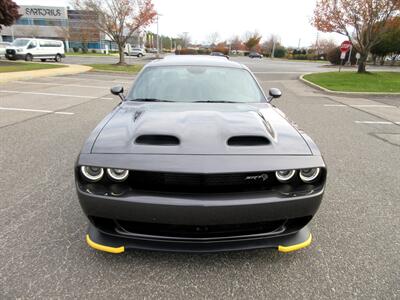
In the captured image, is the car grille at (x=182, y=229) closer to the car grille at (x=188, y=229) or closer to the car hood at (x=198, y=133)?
the car grille at (x=188, y=229)

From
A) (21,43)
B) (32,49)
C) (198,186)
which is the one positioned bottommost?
(198,186)

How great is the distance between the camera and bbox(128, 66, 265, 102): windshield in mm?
3211

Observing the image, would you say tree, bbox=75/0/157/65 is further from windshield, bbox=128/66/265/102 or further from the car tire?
windshield, bbox=128/66/265/102

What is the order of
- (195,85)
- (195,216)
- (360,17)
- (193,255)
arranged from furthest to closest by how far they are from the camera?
(360,17) → (195,85) → (193,255) → (195,216)

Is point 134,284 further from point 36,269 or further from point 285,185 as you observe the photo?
point 285,185

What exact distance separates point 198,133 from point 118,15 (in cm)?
2331

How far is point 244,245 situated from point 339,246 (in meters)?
1.07

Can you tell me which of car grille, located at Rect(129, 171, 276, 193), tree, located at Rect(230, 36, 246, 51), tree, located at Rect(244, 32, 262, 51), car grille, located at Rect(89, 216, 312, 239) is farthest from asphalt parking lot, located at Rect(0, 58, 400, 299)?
tree, located at Rect(230, 36, 246, 51)

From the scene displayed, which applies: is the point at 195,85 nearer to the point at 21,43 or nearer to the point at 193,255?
the point at 193,255

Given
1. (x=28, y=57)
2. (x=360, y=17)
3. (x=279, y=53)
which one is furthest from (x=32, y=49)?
(x=279, y=53)

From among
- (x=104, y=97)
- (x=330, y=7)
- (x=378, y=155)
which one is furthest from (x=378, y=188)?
(x=330, y=7)

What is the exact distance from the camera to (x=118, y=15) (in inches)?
875

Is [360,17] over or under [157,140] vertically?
over

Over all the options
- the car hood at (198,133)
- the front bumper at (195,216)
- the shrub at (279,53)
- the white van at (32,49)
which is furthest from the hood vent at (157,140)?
the shrub at (279,53)
